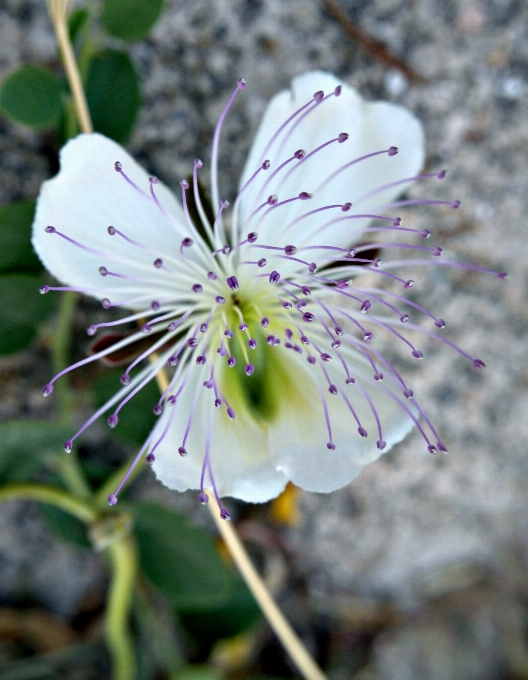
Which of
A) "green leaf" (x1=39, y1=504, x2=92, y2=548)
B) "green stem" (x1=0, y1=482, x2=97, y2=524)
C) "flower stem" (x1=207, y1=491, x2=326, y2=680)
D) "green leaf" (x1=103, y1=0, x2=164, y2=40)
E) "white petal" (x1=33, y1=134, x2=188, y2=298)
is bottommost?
"flower stem" (x1=207, y1=491, x2=326, y2=680)

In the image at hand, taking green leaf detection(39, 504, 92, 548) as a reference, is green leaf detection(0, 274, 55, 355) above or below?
above

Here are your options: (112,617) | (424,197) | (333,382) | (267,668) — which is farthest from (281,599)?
(424,197)

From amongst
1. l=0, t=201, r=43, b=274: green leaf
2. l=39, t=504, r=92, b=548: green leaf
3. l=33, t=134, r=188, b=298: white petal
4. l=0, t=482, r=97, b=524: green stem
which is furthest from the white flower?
l=39, t=504, r=92, b=548: green leaf

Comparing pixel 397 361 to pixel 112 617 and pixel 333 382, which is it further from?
pixel 112 617

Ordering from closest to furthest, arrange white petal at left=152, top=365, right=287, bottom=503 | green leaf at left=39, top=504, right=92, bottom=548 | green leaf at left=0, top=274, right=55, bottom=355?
white petal at left=152, top=365, right=287, bottom=503
green leaf at left=0, top=274, right=55, bottom=355
green leaf at left=39, top=504, right=92, bottom=548

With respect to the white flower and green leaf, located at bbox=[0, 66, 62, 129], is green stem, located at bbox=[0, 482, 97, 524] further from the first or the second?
green leaf, located at bbox=[0, 66, 62, 129]

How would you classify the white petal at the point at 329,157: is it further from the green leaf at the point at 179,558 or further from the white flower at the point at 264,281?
the green leaf at the point at 179,558

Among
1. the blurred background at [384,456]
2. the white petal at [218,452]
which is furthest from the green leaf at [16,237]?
the white petal at [218,452]

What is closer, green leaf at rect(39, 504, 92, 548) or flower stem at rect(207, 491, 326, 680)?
flower stem at rect(207, 491, 326, 680)
